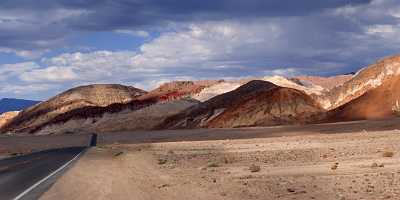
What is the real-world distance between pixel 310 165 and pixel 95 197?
11.4 m

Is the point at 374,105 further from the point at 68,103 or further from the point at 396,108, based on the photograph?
the point at 68,103

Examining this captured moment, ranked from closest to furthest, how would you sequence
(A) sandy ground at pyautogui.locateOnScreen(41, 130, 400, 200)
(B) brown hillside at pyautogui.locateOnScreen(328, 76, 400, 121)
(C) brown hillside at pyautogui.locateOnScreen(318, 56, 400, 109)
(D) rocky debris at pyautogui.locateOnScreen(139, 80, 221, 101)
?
(A) sandy ground at pyautogui.locateOnScreen(41, 130, 400, 200), (B) brown hillside at pyautogui.locateOnScreen(328, 76, 400, 121), (C) brown hillside at pyautogui.locateOnScreen(318, 56, 400, 109), (D) rocky debris at pyautogui.locateOnScreen(139, 80, 221, 101)

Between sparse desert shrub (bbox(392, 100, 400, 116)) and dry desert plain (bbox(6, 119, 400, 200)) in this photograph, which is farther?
sparse desert shrub (bbox(392, 100, 400, 116))

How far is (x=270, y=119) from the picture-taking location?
9700 centimetres

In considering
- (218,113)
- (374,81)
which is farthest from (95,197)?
(218,113)

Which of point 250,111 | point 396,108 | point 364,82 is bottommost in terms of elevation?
point 396,108

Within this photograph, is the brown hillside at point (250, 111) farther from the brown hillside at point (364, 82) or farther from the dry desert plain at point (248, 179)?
the dry desert plain at point (248, 179)

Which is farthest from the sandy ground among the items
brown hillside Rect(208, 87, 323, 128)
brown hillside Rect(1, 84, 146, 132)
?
brown hillside Rect(1, 84, 146, 132)

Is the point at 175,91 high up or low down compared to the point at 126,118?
up

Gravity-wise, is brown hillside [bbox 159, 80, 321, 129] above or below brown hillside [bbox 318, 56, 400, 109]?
below

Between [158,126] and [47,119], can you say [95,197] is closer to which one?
[158,126]

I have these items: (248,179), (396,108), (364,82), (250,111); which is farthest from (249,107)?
(248,179)

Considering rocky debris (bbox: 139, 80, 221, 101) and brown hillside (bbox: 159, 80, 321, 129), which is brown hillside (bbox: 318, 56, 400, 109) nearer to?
Answer: brown hillside (bbox: 159, 80, 321, 129)

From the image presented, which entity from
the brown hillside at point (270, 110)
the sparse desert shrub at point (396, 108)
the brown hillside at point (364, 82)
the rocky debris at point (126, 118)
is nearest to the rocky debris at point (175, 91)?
the rocky debris at point (126, 118)
